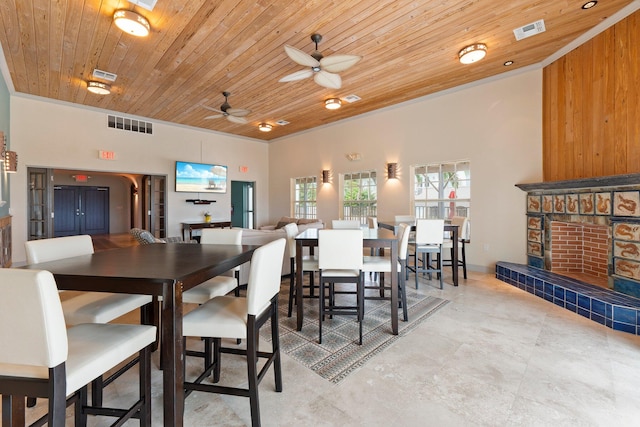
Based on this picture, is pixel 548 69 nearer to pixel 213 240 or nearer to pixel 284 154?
pixel 213 240

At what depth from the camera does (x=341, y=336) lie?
8.28 feet

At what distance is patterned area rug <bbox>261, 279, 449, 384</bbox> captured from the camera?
209 cm

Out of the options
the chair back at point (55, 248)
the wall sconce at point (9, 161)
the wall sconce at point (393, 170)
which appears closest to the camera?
the chair back at point (55, 248)

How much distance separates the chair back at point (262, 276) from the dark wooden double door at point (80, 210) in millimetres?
12161

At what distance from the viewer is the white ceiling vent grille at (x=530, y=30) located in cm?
314

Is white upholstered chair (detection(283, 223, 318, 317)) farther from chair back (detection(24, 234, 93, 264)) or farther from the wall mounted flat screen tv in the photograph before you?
the wall mounted flat screen tv

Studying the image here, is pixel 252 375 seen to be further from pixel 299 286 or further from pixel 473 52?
pixel 473 52

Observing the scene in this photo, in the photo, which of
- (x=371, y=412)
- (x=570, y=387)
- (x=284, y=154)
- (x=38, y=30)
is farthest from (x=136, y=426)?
(x=284, y=154)

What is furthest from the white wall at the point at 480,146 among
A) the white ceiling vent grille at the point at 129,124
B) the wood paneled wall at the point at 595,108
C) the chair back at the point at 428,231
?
the white ceiling vent grille at the point at 129,124

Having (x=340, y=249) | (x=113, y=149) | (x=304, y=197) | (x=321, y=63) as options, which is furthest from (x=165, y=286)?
(x=304, y=197)

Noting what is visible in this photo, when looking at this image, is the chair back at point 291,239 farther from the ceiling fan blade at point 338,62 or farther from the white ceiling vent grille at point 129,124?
the white ceiling vent grille at point 129,124

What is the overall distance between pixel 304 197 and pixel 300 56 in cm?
521

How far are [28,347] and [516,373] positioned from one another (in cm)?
264

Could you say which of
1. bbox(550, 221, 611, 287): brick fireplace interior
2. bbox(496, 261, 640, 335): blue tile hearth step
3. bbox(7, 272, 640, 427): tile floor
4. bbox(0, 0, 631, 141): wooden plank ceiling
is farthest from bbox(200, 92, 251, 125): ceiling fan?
bbox(550, 221, 611, 287): brick fireplace interior
